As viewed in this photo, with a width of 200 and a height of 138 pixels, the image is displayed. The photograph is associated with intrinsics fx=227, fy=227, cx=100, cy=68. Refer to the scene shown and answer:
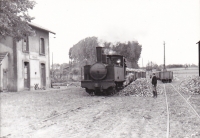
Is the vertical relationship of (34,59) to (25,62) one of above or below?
above

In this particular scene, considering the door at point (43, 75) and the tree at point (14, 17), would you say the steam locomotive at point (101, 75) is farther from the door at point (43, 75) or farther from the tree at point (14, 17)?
the door at point (43, 75)

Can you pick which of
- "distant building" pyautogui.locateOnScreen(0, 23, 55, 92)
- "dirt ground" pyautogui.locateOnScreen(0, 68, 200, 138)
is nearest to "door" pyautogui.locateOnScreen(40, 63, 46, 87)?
"distant building" pyautogui.locateOnScreen(0, 23, 55, 92)

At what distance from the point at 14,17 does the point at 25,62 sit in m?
7.64

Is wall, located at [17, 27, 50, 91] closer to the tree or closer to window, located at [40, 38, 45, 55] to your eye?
window, located at [40, 38, 45, 55]

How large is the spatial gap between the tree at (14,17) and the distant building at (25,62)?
468 cm

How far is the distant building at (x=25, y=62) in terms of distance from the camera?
59.1ft

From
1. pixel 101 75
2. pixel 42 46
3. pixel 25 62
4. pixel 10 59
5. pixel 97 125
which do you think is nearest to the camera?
pixel 97 125

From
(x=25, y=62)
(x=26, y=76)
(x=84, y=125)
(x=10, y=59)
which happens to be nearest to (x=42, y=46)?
(x=25, y=62)

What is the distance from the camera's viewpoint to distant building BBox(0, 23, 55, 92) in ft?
59.1

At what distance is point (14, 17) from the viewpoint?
1245 cm

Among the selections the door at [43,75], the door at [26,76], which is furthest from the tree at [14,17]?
the door at [43,75]

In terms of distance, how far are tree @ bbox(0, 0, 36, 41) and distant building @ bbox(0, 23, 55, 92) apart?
4.68 meters

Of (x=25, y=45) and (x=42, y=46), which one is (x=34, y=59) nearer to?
(x=25, y=45)

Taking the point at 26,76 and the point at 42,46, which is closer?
the point at 26,76
